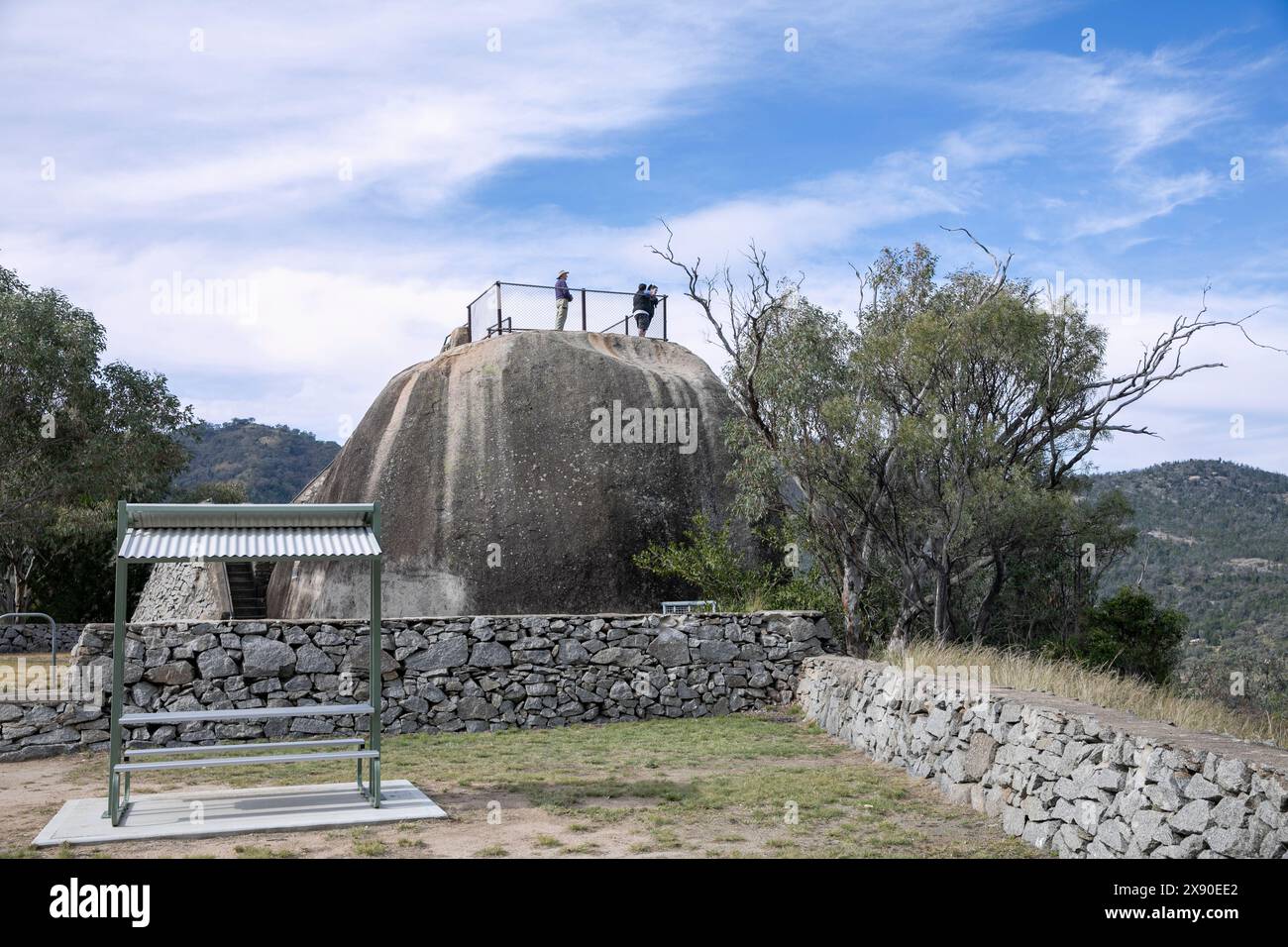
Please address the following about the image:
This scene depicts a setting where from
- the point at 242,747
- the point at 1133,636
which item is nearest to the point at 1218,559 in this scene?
the point at 1133,636

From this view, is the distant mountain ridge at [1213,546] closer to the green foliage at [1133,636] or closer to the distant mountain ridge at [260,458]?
the green foliage at [1133,636]

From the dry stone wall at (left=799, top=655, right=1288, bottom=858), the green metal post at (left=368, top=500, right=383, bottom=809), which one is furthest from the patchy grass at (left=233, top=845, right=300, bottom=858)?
the dry stone wall at (left=799, top=655, right=1288, bottom=858)

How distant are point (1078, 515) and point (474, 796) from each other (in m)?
11.7

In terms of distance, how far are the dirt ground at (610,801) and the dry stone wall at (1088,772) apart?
27 cm

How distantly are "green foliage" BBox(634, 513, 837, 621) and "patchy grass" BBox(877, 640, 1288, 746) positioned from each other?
445 centimetres

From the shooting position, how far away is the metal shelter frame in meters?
8.63

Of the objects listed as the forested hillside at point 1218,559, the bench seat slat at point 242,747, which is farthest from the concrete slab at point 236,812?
the forested hillside at point 1218,559

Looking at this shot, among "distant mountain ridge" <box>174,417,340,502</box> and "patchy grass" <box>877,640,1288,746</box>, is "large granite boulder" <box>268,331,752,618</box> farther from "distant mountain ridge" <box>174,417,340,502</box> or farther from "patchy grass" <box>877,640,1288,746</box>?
"distant mountain ridge" <box>174,417,340,502</box>

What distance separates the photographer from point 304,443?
74.3 m

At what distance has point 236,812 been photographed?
28.5ft

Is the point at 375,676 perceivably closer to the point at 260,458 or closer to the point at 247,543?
the point at 247,543

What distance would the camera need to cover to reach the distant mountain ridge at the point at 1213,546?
27969mm
